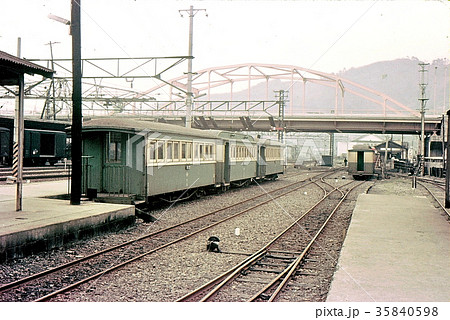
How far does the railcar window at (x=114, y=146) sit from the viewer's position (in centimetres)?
1385

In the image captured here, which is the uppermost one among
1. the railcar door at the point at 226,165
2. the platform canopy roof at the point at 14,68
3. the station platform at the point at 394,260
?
the platform canopy roof at the point at 14,68

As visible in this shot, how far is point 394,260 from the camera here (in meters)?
7.84

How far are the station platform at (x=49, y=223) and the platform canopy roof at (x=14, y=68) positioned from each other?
3164 millimetres

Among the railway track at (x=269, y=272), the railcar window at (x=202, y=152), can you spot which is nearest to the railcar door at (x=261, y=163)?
the railcar window at (x=202, y=152)

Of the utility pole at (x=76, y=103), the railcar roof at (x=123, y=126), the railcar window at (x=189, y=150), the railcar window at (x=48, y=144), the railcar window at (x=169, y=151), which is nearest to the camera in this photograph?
the utility pole at (x=76, y=103)

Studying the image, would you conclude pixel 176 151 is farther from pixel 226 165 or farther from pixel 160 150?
pixel 226 165

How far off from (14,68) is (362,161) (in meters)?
30.5

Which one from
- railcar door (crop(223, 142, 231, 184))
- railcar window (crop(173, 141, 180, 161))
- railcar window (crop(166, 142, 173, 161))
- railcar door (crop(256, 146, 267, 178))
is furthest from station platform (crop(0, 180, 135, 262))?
railcar door (crop(256, 146, 267, 178))

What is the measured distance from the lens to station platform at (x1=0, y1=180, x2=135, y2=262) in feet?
26.6

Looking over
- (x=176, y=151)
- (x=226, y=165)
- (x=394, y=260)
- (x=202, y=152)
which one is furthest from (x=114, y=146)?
(x=394, y=260)

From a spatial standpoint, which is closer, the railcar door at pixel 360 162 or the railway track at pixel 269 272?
the railway track at pixel 269 272

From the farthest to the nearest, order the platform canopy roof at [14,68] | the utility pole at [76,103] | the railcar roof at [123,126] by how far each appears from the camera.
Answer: the railcar roof at [123,126] < the utility pole at [76,103] < the platform canopy roof at [14,68]

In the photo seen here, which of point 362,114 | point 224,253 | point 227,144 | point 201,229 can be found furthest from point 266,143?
point 362,114

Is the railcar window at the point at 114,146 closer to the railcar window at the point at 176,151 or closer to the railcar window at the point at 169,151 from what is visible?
the railcar window at the point at 169,151
